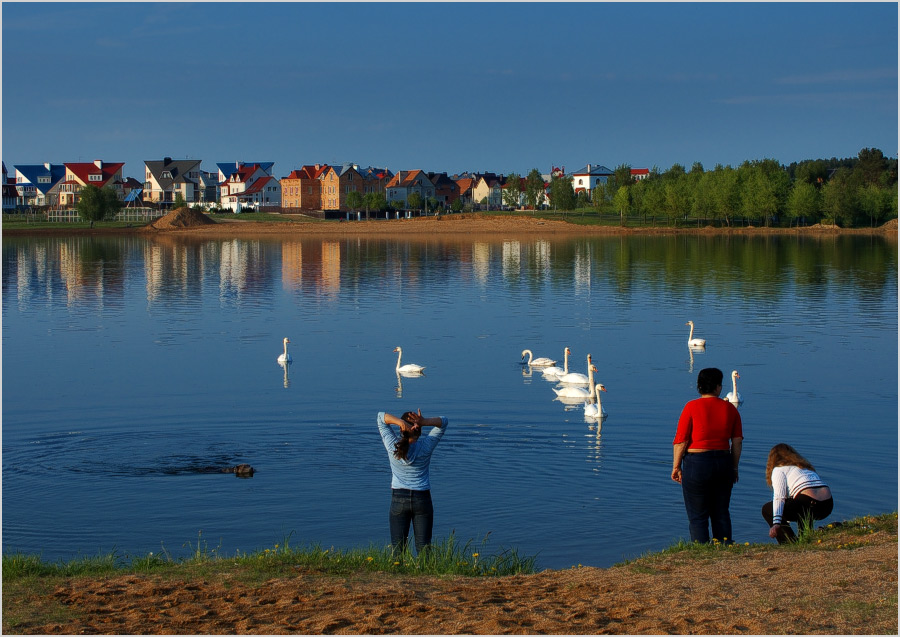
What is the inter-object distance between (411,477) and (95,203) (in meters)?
134

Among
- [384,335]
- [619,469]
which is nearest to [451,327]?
[384,335]

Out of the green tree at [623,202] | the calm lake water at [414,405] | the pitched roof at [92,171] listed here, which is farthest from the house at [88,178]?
the calm lake water at [414,405]

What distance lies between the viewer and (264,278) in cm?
5812

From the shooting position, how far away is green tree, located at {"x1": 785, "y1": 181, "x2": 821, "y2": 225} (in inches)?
4835

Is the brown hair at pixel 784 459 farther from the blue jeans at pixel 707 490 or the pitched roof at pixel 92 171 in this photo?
the pitched roof at pixel 92 171

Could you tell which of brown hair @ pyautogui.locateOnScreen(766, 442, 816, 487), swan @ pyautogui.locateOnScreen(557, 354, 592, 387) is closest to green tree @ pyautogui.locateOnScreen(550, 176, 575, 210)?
swan @ pyautogui.locateOnScreen(557, 354, 592, 387)

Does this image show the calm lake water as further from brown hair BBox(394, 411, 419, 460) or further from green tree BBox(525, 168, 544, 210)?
green tree BBox(525, 168, 544, 210)

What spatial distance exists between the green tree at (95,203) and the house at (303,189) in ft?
133

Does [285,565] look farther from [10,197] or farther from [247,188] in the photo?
[10,197]

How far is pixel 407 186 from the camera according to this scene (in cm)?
19188

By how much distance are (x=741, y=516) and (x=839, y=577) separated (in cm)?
527

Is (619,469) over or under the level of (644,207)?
under

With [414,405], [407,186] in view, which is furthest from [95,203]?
[414,405]

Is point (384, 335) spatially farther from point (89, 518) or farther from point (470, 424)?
point (89, 518)
